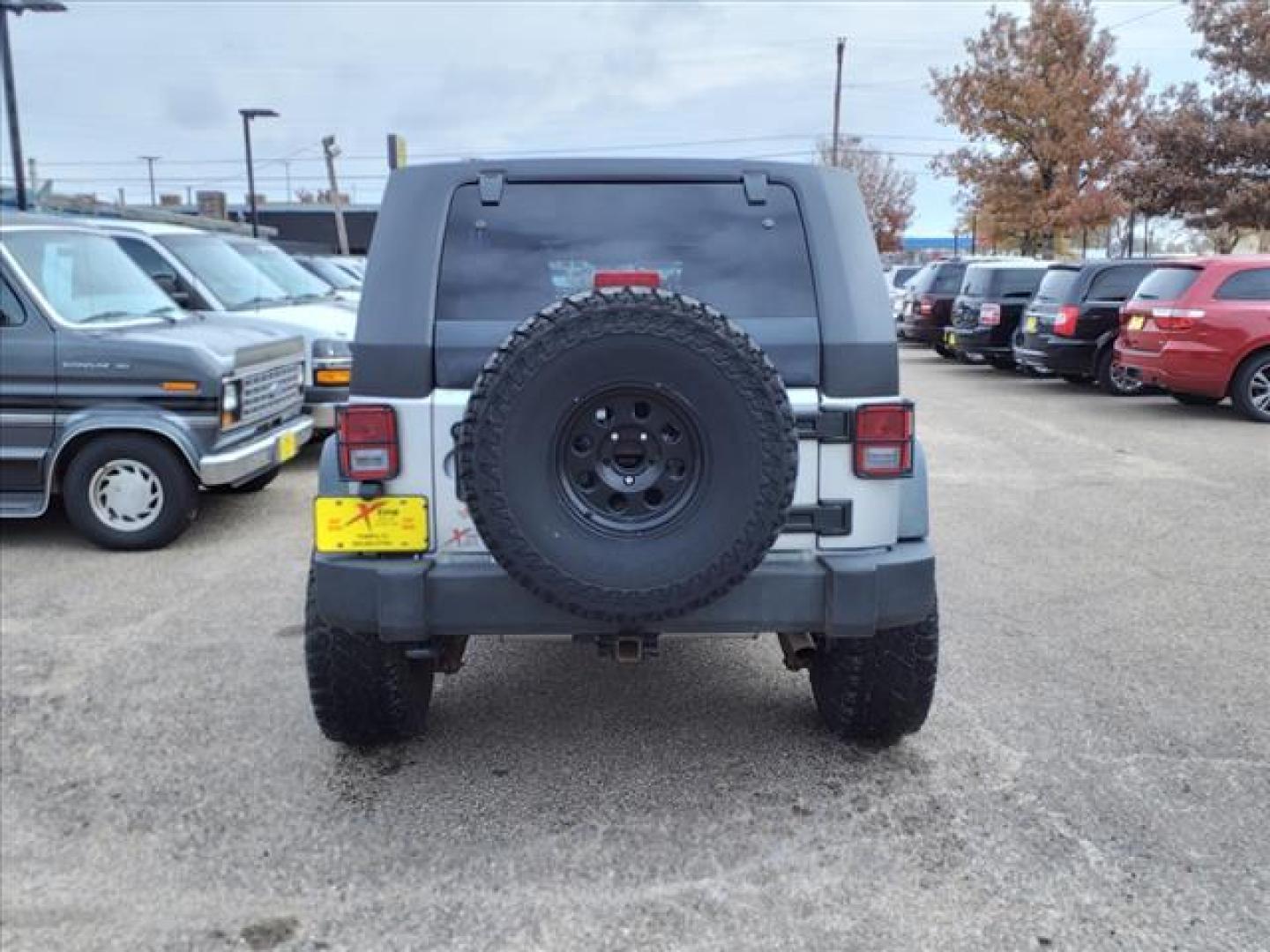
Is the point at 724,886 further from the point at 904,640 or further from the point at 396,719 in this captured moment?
the point at 396,719

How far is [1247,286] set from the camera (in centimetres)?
1187

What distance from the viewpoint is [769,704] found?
14.4 feet

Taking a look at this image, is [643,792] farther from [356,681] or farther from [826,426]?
[826,426]

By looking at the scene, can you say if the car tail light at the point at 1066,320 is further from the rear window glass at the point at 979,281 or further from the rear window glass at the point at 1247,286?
the rear window glass at the point at 1247,286

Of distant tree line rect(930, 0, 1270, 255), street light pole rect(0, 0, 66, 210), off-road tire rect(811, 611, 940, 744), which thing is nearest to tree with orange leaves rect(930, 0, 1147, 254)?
distant tree line rect(930, 0, 1270, 255)

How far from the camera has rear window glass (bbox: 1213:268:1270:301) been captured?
11844 millimetres

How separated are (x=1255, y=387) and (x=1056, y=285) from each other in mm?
3747

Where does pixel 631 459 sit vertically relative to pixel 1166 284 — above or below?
below

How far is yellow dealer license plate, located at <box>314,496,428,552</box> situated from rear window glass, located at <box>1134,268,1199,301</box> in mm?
11033

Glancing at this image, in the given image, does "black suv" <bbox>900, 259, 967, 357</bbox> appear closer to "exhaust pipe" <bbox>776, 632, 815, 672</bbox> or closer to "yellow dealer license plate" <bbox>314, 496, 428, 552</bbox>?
"exhaust pipe" <bbox>776, 632, 815, 672</bbox>

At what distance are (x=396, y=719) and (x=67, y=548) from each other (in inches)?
165

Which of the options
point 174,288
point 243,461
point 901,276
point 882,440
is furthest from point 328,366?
point 901,276

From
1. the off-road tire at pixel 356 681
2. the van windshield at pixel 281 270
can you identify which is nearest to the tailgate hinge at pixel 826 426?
the off-road tire at pixel 356 681

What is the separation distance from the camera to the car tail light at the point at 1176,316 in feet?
38.9
